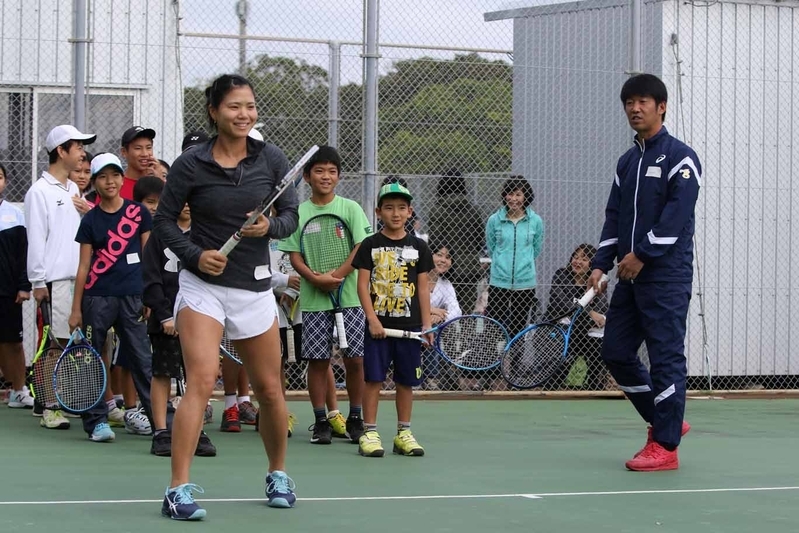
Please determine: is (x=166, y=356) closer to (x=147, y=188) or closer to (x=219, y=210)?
(x=147, y=188)

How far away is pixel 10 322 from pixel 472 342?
3.56 meters

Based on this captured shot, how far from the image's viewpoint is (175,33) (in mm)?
10656

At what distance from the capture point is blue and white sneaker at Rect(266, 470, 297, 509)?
5.76 metres

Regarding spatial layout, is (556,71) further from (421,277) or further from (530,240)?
(421,277)

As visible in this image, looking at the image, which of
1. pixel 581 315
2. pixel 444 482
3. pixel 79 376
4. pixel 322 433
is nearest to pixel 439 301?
pixel 581 315

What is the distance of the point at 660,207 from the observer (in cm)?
738

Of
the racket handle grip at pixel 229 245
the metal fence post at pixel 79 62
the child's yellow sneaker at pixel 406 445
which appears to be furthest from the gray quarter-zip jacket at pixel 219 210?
the metal fence post at pixel 79 62

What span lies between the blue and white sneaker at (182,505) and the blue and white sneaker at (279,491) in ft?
1.38

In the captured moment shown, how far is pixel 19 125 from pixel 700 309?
615cm

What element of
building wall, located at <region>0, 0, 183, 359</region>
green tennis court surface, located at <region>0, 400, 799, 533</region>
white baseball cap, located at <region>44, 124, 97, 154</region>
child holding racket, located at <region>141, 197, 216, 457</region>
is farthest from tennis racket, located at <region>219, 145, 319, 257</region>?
building wall, located at <region>0, 0, 183, 359</region>

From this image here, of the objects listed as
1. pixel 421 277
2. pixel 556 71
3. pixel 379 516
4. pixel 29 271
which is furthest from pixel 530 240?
pixel 379 516

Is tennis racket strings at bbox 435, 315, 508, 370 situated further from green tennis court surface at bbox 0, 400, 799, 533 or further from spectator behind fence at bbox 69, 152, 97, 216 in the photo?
spectator behind fence at bbox 69, 152, 97, 216

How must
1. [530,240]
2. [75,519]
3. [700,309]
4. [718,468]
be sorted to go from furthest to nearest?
[700,309] < [530,240] < [718,468] < [75,519]

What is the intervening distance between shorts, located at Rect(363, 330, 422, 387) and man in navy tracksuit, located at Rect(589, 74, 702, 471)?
111cm
